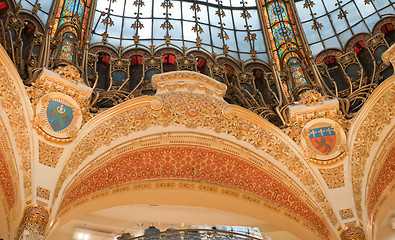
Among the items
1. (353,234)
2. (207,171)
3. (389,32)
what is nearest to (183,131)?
(207,171)

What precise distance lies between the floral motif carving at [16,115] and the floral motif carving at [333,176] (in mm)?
6104

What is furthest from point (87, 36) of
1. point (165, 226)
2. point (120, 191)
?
point (165, 226)

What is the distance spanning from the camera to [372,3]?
13484 millimetres

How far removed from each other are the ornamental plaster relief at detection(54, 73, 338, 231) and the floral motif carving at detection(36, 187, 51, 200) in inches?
63.3

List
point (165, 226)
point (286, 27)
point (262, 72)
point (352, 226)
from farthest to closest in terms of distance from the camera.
A: 1. point (286, 27)
2. point (262, 72)
3. point (165, 226)
4. point (352, 226)

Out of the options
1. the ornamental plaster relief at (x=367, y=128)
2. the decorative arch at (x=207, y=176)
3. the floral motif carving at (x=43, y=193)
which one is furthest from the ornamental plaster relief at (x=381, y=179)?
the floral motif carving at (x=43, y=193)

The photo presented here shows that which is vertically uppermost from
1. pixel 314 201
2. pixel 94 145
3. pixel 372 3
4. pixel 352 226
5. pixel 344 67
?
pixel 372 3

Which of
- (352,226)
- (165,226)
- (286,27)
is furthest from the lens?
(286,27)

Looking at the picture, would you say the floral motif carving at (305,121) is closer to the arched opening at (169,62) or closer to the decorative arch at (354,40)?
the decorative arch at (354,40)

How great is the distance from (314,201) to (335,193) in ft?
1.56

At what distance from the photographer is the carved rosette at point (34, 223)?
8125 mm

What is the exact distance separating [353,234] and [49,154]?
6185 millimetres

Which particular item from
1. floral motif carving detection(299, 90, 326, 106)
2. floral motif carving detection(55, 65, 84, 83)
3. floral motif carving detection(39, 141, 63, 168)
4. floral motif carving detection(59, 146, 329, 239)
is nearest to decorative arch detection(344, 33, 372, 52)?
floral motif carving detection(299, 90, 326, 106)

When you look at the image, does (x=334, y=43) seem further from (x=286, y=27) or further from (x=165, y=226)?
(x=165, y=226)
